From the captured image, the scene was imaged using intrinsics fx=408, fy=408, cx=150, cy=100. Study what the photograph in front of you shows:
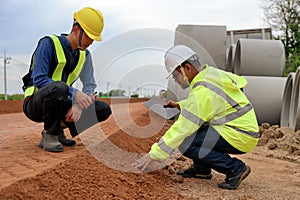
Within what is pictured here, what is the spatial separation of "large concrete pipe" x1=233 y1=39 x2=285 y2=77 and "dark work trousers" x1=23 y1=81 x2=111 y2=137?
5669mm

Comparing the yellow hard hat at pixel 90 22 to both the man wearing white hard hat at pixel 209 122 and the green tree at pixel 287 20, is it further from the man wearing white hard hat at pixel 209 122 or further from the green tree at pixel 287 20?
the green tree at pixel 287 20

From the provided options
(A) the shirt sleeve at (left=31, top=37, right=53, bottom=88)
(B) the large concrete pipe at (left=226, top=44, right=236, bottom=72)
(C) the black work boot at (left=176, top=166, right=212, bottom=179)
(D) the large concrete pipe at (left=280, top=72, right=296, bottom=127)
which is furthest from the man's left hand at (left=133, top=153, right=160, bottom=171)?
(B) the large concrete pipe at (left=226, top=44, right=236, bottom=72)

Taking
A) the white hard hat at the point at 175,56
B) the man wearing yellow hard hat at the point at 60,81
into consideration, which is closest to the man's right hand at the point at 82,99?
the man wearing yellow hard hat at the point at 60,81

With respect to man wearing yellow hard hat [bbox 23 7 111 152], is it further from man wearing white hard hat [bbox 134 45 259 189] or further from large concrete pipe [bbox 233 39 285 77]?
large concrete pipe [bbox 233 39 285 77]

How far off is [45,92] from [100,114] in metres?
0.79

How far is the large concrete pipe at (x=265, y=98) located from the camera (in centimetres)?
815

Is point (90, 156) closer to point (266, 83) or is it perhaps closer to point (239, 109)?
point (239, 109)

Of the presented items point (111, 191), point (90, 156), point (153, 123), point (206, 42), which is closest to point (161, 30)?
point (90, 156)

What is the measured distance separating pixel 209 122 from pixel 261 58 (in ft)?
20.2

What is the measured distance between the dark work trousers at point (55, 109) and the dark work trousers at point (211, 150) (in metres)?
1.13

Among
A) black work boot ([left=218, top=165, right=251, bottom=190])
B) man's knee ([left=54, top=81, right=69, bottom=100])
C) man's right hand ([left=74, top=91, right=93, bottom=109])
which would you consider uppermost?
man's knee ([left=54, top=81, right=69, bottom=100])

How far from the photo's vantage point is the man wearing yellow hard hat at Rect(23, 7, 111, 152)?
372 centimetres

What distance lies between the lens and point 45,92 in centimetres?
367

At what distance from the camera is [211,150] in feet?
11.6
